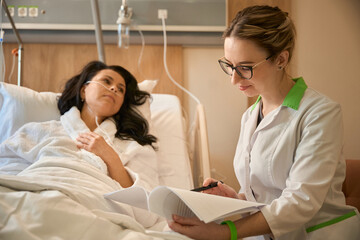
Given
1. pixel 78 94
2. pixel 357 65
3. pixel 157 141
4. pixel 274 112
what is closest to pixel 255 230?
pixel 274 112

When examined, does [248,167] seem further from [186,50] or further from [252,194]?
[186,50]

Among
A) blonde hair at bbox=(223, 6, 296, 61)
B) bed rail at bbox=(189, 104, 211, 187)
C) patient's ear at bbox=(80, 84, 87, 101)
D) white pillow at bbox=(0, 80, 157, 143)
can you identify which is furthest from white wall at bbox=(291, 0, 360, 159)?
patient's ear at bbox=(80, 84, 87, 101)

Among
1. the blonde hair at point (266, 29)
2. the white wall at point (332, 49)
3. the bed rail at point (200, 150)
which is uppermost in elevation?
the blonde hair at point (266, 29)

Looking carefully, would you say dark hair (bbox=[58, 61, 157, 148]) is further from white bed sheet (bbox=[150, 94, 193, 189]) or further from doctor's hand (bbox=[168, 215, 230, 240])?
doctor's hand (bbox=[168, 215, 230, 240])

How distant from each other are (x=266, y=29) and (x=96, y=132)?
1231 mm

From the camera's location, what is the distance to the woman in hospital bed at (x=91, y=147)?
1608 mm

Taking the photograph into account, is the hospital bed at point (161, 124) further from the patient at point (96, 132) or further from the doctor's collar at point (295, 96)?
the doctor's collar at point (295, 96)

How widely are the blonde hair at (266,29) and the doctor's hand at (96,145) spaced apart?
0.90 meters

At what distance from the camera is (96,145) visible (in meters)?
2.01

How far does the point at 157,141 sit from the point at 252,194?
35.9 inches

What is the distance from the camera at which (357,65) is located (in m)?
2.26

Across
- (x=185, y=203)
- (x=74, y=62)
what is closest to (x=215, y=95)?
(x=74, y=62)

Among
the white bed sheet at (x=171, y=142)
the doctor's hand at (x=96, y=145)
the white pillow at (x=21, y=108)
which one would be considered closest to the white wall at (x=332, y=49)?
the white bed sheet at (x=171, y=142)

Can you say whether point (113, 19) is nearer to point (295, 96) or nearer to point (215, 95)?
point (215, 95)
